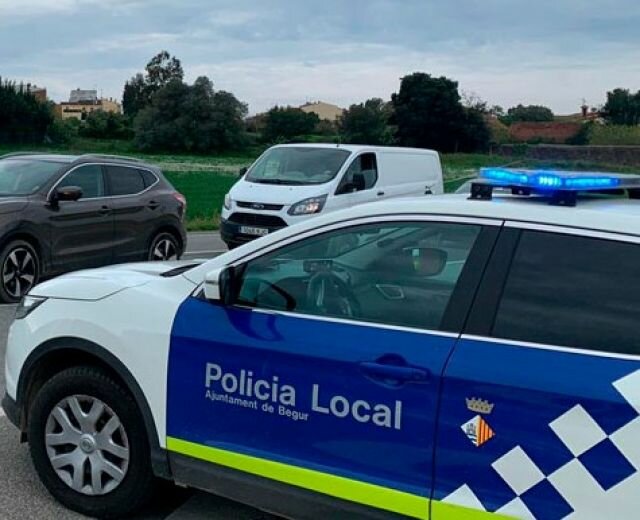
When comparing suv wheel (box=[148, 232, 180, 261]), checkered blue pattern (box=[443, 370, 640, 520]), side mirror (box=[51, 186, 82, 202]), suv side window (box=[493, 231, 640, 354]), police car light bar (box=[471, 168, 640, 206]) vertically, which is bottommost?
suv wheel (box=[148, 232, 180, 261])

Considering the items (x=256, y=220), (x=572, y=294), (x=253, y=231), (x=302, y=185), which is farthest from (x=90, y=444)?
(x=302, y=185)

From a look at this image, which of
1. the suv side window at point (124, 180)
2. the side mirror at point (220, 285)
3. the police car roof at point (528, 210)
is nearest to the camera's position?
the police car roof at point (528, 210)

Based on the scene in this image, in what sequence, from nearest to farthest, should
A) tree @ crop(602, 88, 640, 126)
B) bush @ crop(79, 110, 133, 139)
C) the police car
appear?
the police car
tree @ crop(602, 88, 640, 126)
bush @ crop(79, 110, 133, 139)

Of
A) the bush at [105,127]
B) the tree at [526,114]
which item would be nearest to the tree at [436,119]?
the tree at [526,114]

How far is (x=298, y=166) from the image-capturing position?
546 inches

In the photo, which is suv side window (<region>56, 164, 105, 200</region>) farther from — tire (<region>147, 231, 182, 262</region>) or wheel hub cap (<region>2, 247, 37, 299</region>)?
tire (<region>147, 231, 182, 262</region>)

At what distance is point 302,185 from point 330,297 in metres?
10.1

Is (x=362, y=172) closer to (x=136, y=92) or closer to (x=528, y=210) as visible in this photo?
(x=528, y=210)

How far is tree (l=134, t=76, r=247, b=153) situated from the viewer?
276 ft

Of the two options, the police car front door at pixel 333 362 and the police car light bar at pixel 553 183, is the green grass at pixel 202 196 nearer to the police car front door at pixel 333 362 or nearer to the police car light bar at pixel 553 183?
the police car front door at pixel 333 362

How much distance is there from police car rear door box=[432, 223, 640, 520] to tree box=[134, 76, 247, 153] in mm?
82550

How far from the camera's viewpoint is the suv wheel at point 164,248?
10.8 meters

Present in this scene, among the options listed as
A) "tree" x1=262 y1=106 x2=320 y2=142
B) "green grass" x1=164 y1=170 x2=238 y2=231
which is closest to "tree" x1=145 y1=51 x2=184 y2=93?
"tree" x1=262 y1=106 x2=320 y2=142

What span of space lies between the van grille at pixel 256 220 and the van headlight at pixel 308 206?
26 centimetres
